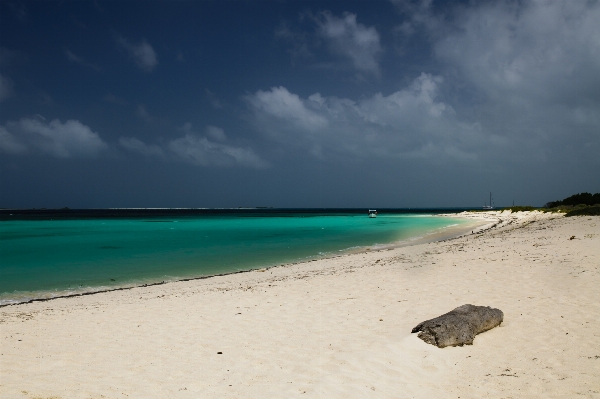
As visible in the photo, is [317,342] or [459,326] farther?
[317,342]

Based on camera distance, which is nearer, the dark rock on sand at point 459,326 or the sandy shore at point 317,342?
the sandy shore at point 317,342

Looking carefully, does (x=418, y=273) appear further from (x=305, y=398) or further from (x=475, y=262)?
(x=305, y=398)

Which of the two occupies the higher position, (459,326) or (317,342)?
(459,326)

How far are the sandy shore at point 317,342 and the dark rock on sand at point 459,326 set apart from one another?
0.17 m

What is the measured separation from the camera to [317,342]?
7.14 m

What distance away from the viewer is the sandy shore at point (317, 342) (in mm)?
5258

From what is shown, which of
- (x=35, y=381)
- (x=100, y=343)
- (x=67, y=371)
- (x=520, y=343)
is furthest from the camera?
(x=100, y=343)

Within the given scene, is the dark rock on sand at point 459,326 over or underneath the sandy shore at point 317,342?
over

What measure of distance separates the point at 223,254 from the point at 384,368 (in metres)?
21.5

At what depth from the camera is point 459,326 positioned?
6.70 m

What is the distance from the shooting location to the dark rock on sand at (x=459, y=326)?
21.4 ft

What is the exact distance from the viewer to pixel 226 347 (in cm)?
700

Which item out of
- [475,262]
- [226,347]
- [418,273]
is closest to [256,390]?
[226,347]

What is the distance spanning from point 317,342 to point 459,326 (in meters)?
2.72
